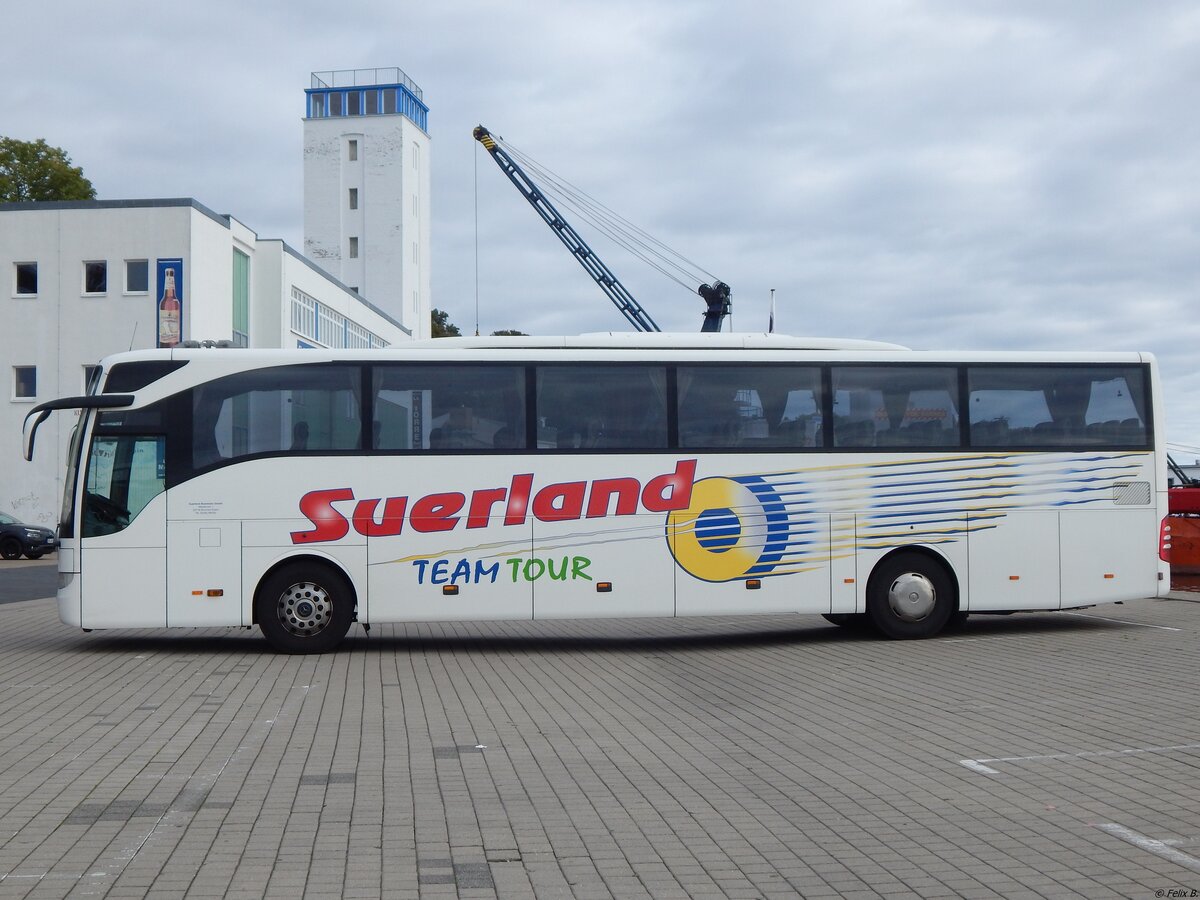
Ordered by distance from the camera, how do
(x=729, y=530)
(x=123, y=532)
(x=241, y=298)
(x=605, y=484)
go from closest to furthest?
(x=123, y=532), (x=605, y=484), (x=729, y=530), (x=241, y=298)

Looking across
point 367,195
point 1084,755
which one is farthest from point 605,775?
point 367,195

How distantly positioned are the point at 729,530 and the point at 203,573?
5653 mm

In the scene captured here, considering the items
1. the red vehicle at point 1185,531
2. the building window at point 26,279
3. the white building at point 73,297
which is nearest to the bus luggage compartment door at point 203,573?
the red vehicle at point 1185,531

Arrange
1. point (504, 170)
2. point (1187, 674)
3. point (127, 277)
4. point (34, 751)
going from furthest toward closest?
point (504, 170) → point (127, 277) → point (1187, 674) → point (34, 751)

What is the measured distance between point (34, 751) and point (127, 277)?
1611 inches

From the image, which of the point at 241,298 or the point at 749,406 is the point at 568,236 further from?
the point at 749,406

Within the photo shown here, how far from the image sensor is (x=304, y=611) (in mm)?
14820

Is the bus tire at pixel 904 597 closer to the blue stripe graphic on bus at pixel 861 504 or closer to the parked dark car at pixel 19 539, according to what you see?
the blue stripe graphic on bus at pixel 861 504

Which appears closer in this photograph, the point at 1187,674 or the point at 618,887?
the point at 618,887

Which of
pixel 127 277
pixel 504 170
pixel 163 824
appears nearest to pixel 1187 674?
pixel 163 824

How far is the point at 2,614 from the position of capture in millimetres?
20344

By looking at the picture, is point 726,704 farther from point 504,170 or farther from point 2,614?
point 504,170

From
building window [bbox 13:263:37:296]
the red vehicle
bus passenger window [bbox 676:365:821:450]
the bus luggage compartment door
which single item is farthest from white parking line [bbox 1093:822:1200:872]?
building window [bbox 13:263:37:296]

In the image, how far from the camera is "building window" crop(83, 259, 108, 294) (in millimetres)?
47188
